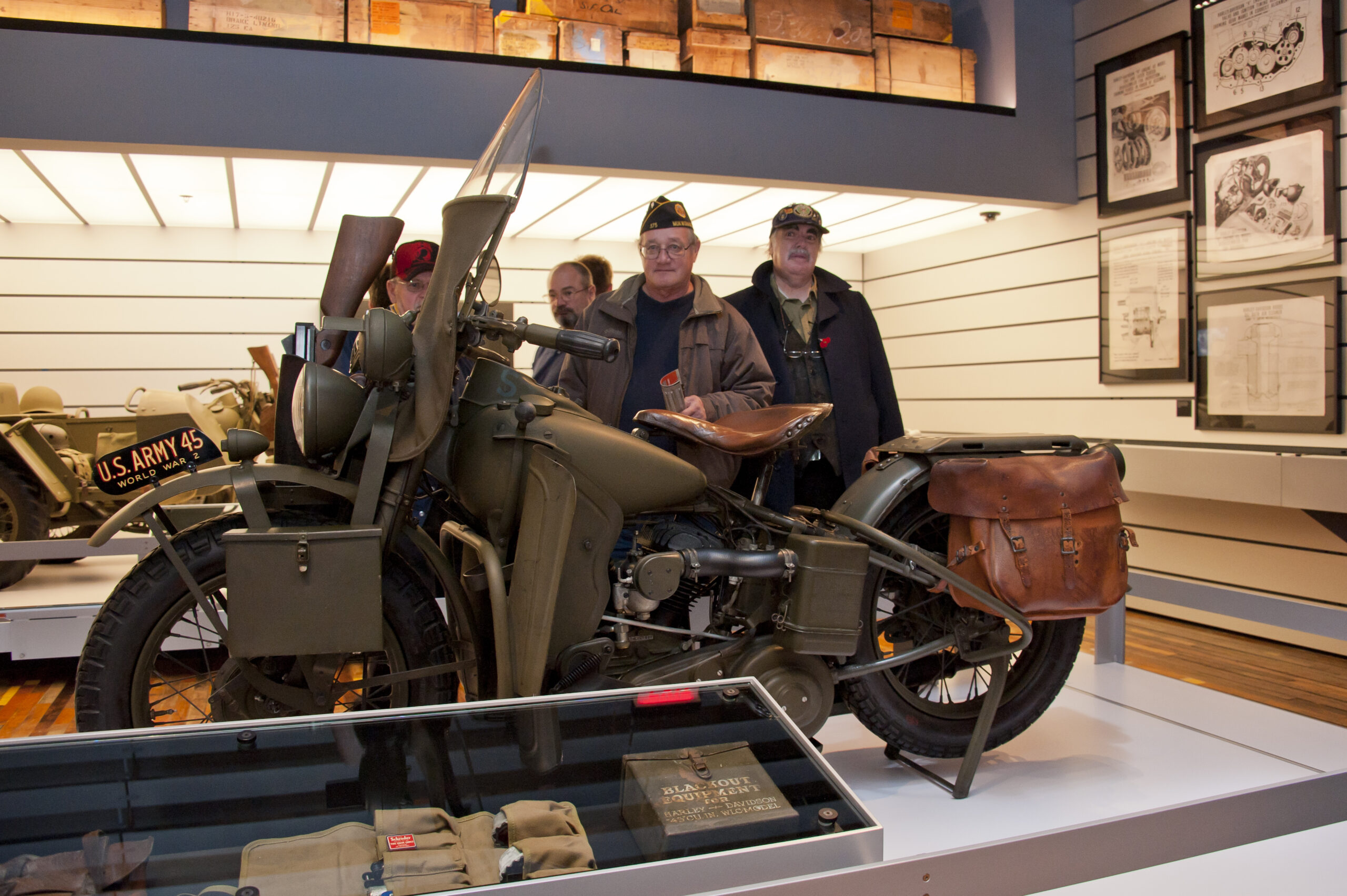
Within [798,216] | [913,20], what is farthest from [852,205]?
[798,216]

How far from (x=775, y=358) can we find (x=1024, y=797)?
1.34 metres

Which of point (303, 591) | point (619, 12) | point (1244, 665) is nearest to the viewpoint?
point (303, 591)

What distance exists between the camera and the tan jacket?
229 cm

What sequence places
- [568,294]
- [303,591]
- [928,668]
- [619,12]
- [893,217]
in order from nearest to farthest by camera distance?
[303,591] → [928,668] → [568,294] → [619,12] → [893,217]

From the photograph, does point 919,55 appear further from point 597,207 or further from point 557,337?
point 557,337

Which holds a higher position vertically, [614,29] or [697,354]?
[614,29]

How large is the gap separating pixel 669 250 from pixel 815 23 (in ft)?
9.30

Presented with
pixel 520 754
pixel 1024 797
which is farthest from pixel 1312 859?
pixel 520 754

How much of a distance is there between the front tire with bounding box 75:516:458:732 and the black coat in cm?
129

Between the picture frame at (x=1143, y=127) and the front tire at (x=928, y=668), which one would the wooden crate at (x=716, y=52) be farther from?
the front tire at (x=928, y=668)

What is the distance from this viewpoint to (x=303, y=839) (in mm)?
850

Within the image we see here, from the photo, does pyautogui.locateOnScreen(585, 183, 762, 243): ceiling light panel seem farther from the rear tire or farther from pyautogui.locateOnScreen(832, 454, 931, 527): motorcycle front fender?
the rear tire

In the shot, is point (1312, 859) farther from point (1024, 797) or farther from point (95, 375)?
point (95, 375)

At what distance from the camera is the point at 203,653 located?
5.69 feet
